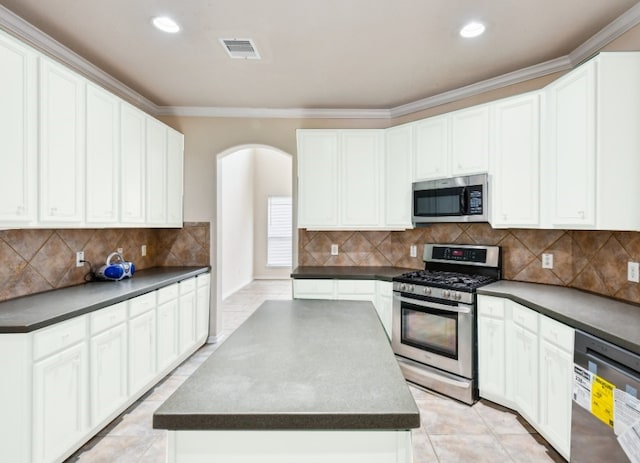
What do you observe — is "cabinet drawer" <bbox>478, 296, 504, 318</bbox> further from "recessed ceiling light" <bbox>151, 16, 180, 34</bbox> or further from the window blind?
the window blind

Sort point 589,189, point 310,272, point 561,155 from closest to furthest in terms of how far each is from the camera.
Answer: point 589,189, point 561,155, point 310,272

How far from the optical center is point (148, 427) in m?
2.49

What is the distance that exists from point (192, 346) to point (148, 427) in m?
1.24

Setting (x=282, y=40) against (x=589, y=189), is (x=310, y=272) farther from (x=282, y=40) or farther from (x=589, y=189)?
(x=589, y=189)

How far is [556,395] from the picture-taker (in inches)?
82.1

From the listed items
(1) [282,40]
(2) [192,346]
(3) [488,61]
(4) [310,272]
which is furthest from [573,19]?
(2) [192,346]

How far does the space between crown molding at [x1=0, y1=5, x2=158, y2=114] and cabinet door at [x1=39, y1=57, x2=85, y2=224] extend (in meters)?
0.49

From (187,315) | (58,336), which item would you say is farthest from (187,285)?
(58,336)

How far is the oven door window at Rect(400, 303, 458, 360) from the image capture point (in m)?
2.87

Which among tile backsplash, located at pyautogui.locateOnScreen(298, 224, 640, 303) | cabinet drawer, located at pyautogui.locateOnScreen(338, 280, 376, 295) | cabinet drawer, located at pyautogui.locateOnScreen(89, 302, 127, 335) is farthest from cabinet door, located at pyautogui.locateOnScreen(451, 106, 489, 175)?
cabinet drawer, located at pyautogui.locateOnScreen(89, 302, 127, 335)

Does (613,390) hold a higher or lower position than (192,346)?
higher

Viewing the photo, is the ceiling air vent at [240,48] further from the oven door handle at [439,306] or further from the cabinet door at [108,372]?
the oven door handle at [439,306]

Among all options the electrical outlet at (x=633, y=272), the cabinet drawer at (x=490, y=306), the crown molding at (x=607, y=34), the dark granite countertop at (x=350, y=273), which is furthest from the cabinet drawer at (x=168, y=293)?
the crown molding at (x=607, y=34)

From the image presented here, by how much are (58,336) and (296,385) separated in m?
1.64
